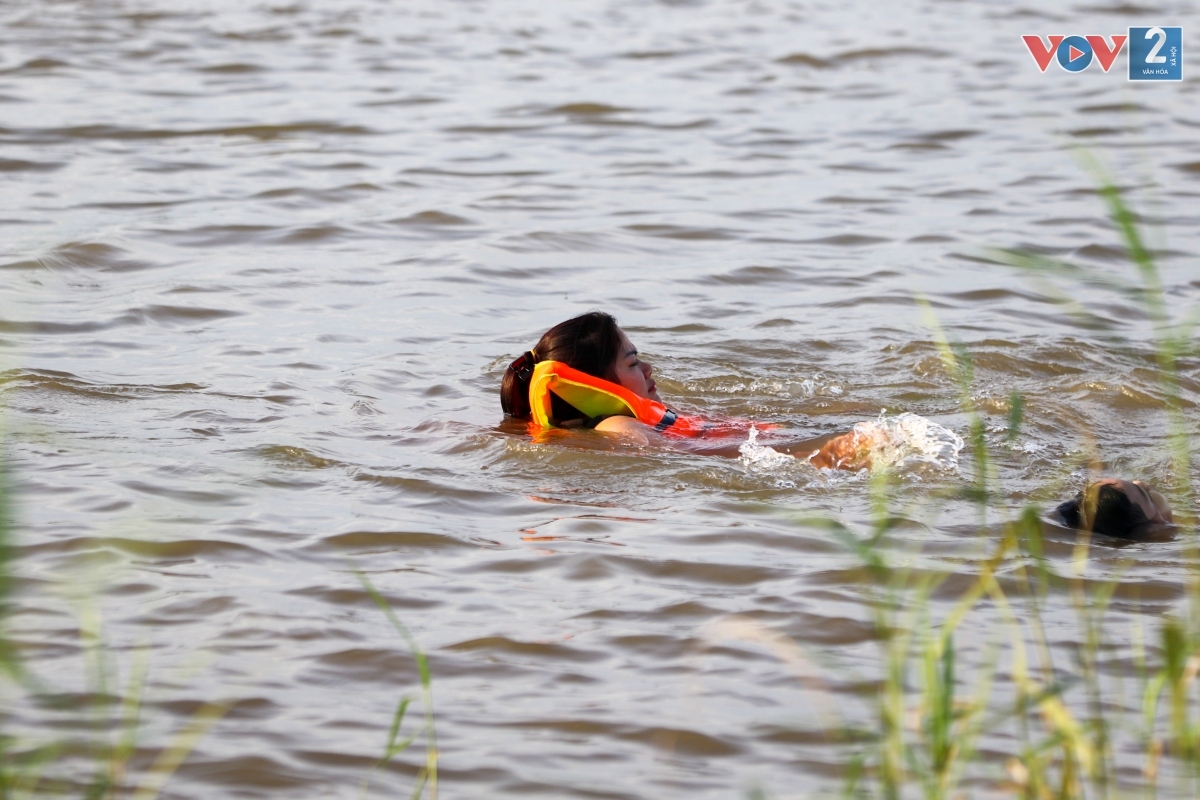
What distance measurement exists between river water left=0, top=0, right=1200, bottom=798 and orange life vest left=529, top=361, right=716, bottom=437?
217mm

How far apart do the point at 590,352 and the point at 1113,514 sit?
2107 mm

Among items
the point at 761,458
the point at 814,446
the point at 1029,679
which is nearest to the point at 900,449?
the point at 814,446

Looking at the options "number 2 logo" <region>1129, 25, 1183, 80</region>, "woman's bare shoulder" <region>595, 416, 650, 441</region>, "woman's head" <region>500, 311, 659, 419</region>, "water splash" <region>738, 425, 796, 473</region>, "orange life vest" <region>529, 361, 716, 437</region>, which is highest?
"number 2 logo" <region>1129, 25, 1183, 80</region>

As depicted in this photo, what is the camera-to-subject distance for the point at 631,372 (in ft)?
19.2

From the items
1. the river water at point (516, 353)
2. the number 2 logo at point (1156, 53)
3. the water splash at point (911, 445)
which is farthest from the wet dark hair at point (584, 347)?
the number 2 logo at point (1156, 53)

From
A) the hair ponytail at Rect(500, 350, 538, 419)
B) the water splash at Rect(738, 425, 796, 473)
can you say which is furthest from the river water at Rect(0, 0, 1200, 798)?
the hair ponytail at Rect(500, 350, 538, 419)

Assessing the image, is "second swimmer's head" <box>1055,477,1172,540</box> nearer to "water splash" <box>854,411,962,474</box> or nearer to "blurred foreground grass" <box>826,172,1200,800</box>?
"blurred foreground grass" <box>826,172,1200,800</box>

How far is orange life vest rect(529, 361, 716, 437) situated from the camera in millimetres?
5719

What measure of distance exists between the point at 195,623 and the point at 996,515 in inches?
98.3

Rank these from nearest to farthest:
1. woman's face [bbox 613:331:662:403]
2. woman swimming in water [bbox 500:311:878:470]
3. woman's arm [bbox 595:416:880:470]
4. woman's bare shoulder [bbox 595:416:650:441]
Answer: woman's arm [bbox 595:416:880:470] → woman's bare shoulder [bbox 595:416:650:441] → woman swimming in water [bbox 500:311:878:470] → woman's face [bbox 613:331:662:403]

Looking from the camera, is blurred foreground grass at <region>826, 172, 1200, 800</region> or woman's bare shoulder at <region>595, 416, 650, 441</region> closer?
blurred foreground grass at <region>826, 172, 1200, 800</region>

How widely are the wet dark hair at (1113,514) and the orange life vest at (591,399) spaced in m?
1.66

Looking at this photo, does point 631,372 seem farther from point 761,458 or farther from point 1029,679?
point 1029,679

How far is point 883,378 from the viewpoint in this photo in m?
6.84
